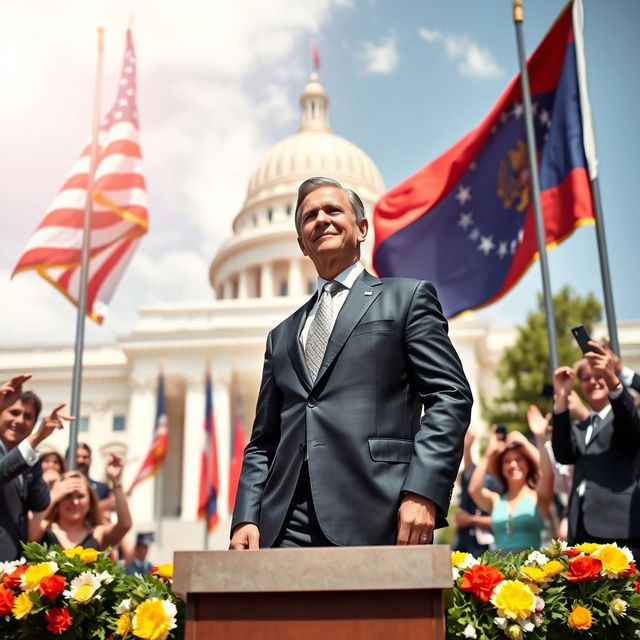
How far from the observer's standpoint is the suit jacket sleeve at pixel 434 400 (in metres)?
2.76

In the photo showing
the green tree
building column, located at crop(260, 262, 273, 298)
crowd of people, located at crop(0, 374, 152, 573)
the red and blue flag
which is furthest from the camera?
building column, located at crop(260, 262, 273, 298)

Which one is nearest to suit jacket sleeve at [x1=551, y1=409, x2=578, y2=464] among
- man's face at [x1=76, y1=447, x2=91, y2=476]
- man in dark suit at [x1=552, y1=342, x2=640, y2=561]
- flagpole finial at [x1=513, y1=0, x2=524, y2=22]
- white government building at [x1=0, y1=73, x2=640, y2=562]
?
man in dark suit at [x1=552, y1=342, x2=640, y2=561]

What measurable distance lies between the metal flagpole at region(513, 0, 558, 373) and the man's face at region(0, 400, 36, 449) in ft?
15.8

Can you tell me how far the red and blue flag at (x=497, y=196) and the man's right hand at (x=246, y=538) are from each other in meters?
7.75

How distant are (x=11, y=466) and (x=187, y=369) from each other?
43471mm

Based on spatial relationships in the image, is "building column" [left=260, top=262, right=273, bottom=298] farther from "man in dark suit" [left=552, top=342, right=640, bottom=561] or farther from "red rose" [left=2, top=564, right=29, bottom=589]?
"red rose" [left=2, top=564, right=29, bottom=589]

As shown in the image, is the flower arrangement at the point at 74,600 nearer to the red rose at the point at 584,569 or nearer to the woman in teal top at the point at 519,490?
the red rose at the point at 584,569

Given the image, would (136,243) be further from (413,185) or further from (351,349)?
(351,349)

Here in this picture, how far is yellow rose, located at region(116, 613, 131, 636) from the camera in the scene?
3.53 metres

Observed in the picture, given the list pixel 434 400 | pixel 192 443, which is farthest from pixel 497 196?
pixel 192 443

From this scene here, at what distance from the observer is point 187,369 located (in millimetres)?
48312

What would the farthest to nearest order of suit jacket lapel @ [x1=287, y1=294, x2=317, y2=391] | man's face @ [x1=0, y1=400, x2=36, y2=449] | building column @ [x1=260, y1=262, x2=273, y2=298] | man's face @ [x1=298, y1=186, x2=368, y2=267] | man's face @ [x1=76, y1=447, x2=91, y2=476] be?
building column @ [x1=260, y1=262, x2=273, y2=298] → man's face @ [x1=76, y1=447, x2=91, y2=476] → man's face @ [x1=0, y1=400, x2=36, y2=449] → man's face @ [x1=298, y1=186, x2=368, y2=267] → suit jacket lapel @ [x1=287, y1=294, x2=317, y2=391]

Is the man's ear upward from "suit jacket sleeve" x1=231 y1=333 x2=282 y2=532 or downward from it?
upward

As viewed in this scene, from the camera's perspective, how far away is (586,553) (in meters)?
3.86
